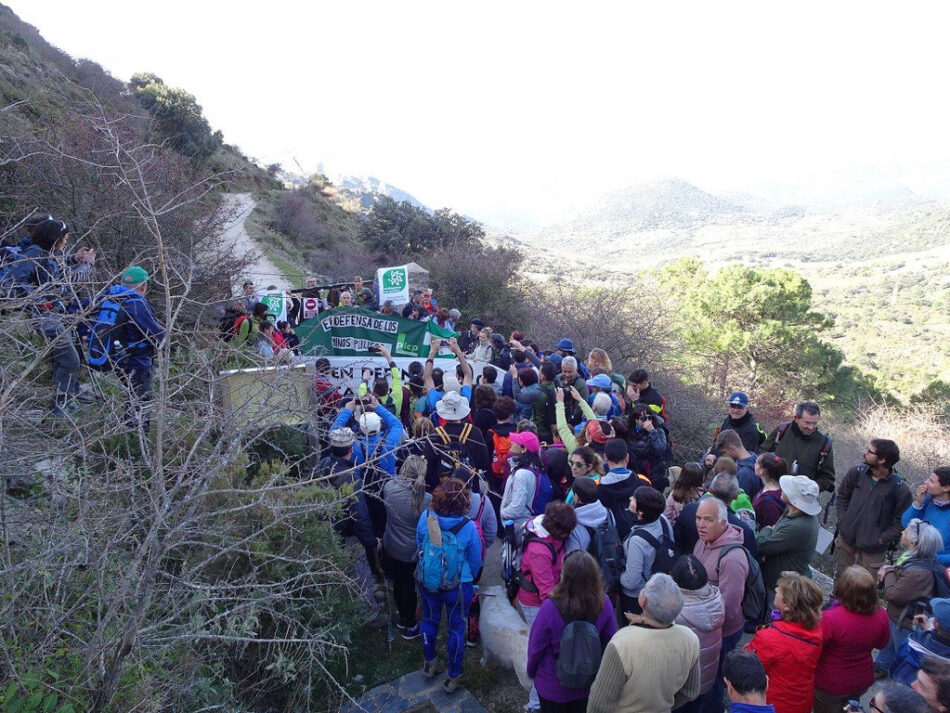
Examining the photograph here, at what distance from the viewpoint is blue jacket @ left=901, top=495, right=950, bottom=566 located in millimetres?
4171

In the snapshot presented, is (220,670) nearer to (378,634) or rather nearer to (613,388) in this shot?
(378,634)

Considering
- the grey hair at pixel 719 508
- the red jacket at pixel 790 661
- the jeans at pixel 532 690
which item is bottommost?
the jeans at pixel 532 690

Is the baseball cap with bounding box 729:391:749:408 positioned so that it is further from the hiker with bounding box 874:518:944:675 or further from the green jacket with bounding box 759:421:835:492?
the hiker with bounding box 874:518:944:675

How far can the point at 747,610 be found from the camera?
4004 millimetres

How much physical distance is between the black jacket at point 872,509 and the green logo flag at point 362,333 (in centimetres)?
544

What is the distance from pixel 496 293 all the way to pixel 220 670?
1617 cm

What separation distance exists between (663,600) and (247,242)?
21.2 m

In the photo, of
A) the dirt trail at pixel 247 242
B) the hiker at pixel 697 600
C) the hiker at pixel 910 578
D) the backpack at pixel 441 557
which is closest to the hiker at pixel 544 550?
the backpack at pixel 441 557

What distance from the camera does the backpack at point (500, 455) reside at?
5.82 metres

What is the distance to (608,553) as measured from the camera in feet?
13.5

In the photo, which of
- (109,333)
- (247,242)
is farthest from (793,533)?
(247,242)

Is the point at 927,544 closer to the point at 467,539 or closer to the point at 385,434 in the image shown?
the point at 467,539

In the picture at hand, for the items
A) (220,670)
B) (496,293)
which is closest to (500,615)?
(220,670)

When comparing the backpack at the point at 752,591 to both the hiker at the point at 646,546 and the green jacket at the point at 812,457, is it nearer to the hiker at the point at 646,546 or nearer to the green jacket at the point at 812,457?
the hiker at the point at 646,546
